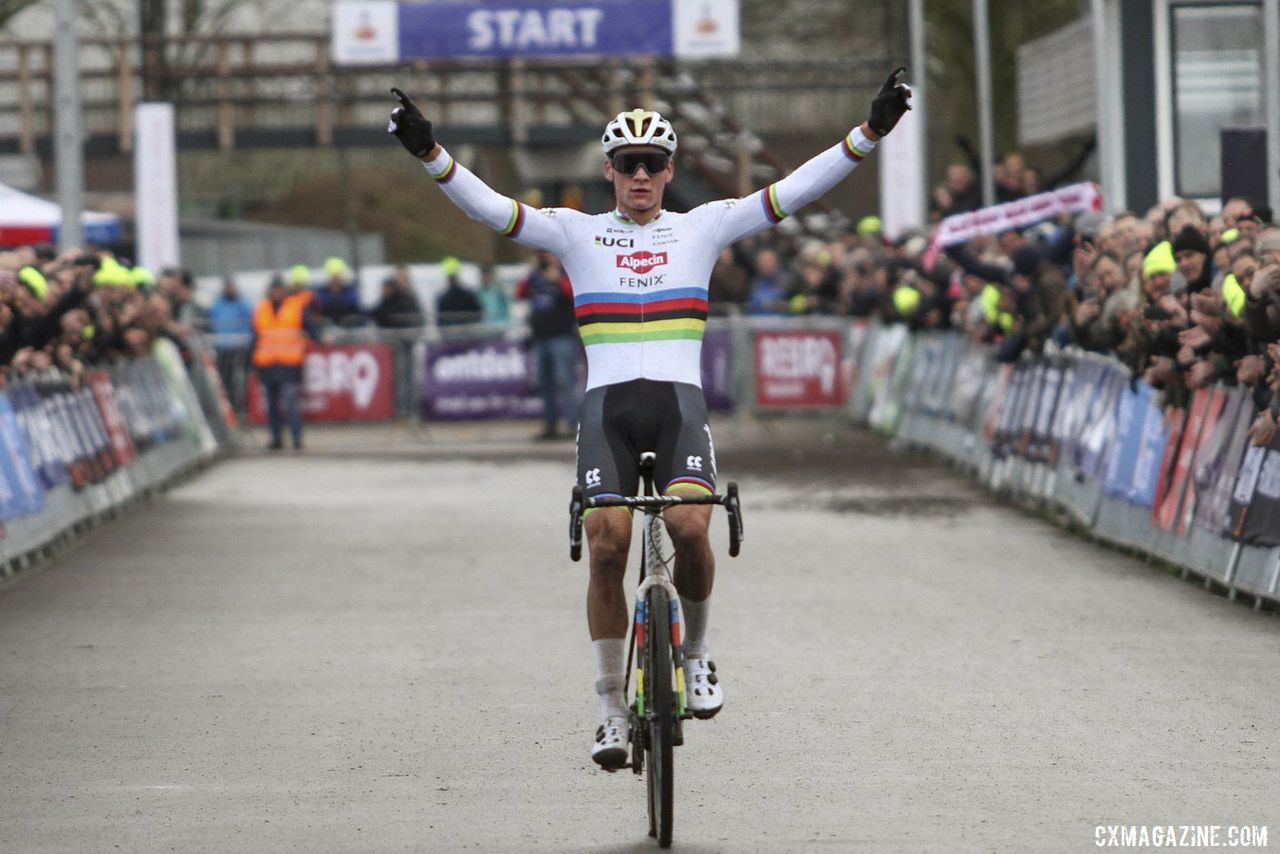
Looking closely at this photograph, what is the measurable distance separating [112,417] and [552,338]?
27.7 ft

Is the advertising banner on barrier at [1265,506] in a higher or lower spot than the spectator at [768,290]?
lower

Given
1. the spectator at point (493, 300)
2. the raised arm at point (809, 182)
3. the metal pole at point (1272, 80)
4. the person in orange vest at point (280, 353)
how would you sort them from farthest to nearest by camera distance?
the spectator at point (493, 300)
the person in orange vest at point (280, 353)
the metal pole at point (1272, 80)
the raised arm at point (809, 182)

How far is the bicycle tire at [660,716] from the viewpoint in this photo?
7242 millimetres

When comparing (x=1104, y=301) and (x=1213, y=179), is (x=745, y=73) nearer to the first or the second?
(x=1213, y=179)

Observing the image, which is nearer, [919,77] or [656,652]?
[656,652]

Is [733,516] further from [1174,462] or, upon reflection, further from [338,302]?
[338,302]

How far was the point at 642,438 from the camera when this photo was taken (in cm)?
814

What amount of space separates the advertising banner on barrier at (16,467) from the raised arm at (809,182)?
801 centimetres

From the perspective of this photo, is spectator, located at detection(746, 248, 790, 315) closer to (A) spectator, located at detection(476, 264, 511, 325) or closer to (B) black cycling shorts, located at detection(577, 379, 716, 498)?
(A) spectator, located at detection(476, 264, 511, 325)

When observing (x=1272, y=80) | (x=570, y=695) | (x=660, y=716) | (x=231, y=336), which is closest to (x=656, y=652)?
(x=660, y=716)

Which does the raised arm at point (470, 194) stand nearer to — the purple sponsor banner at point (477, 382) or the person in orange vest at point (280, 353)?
the person in orange vest at point (280, 353)

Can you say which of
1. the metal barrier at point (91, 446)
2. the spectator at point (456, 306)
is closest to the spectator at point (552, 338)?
the metal barrier at point (91, 446)

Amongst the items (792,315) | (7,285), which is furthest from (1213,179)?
(7,285)

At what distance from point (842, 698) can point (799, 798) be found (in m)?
2.11
